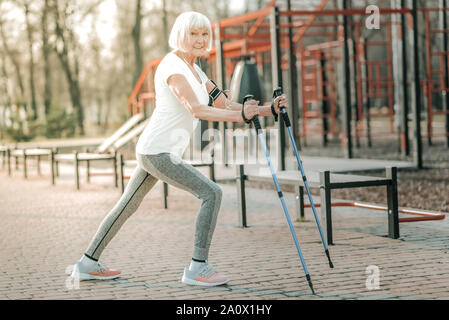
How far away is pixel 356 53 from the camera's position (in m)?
19.3

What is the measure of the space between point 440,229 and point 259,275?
103 inches

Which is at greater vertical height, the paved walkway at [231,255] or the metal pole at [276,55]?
the metal pole at [276,55]

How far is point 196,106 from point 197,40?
46cm

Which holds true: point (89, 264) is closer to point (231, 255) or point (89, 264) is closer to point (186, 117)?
point (186, 117)

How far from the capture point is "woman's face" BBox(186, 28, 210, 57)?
4957mm

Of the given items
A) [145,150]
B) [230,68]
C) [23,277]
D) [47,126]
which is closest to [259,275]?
[145,150]

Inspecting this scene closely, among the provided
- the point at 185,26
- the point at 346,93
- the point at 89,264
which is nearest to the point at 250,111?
the point at 185,26

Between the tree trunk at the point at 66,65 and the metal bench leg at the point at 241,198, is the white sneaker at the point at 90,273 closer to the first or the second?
the metal bench leg at the point at 241,198

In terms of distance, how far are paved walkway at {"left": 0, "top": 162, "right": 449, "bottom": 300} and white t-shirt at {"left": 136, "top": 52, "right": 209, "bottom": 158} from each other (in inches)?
39.4

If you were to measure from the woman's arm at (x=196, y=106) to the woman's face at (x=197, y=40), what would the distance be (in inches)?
8.8

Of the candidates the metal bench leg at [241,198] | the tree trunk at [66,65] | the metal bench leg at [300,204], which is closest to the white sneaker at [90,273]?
the metal bench leg at [241,198]

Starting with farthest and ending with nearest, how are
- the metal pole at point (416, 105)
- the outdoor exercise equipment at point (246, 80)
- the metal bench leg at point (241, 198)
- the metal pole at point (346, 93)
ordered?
1. the outdoor exercise equipment at point (246, 80)
2. the metal pole at point (346, 93)
3. the metal pole at point (416, 105)
4. the metal bench leg at point (241, 198)

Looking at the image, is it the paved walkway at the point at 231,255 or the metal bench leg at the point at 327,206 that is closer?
the paved walkway at the point at 231,255

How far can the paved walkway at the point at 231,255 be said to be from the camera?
5.05 meters
